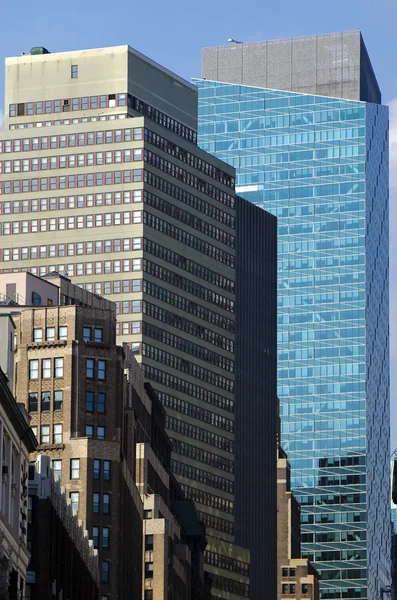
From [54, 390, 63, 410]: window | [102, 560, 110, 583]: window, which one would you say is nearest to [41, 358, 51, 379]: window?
[54, 390, 63, 410]: window

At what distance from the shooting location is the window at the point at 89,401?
575ft

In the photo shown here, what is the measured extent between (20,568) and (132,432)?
3269 inches

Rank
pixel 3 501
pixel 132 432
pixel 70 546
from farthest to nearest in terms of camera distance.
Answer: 1. pixel 132 432
2. pixel 70 546
3. pixel 3 501

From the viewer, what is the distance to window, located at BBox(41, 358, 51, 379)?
17525cm

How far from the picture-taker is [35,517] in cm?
12188

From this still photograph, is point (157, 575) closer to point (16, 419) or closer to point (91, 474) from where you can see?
point (91, 474)

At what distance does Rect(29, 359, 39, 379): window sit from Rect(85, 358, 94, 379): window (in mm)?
4847

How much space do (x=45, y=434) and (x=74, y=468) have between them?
4468mm

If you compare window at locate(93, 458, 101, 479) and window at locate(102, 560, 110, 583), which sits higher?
window at locate(93, 458, 101, 479)

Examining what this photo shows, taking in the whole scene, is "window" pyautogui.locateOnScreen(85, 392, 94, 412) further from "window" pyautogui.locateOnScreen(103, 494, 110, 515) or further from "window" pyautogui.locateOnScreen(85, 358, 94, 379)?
"window" pyautogui.locateOnScreen(103, 494, 110, 515)

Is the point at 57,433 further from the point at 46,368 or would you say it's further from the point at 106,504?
the point at 106,504

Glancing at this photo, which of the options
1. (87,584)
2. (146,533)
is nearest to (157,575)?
(146,533)

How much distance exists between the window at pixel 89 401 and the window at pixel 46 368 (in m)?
4.24

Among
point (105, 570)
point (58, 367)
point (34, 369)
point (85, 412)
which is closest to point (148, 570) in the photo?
point (105, 570)
